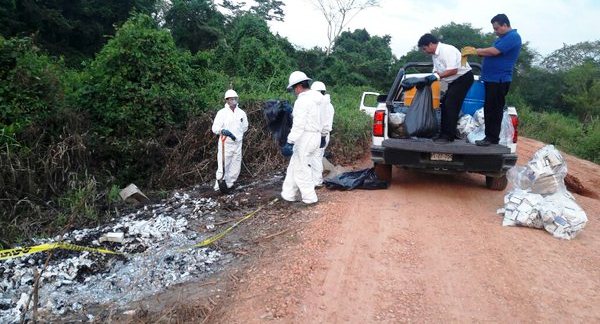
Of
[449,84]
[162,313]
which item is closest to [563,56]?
[449,84]

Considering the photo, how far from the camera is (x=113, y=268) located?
188 inches

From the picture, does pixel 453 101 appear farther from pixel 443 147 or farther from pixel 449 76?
pixel 443 147

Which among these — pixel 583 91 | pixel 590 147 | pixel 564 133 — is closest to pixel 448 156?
pixel 590 147

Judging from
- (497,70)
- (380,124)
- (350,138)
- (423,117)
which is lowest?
(350,138)

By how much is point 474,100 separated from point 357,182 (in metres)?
2.07

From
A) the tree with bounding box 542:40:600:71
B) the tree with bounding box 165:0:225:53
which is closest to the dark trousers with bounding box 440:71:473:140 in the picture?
the tree with bounding box 165:0:225:53

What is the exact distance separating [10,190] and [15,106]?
5.00ft

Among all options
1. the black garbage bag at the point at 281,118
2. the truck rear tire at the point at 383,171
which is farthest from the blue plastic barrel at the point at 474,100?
the black garbage bag at the point at 281,118

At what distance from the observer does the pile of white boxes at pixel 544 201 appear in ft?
16.8

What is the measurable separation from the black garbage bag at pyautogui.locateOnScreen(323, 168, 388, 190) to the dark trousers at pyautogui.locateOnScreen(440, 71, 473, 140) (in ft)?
3.84

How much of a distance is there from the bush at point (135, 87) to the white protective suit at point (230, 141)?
204cm

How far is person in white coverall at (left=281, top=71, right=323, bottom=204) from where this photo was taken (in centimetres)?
599

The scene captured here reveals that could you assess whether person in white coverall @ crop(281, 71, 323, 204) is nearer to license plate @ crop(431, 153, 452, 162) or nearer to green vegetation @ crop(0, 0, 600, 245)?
license plate @ crop(431, 153, 452, 162)

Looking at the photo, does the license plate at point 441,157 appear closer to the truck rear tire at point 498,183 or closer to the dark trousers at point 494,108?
the dark trousers at point 494,108
